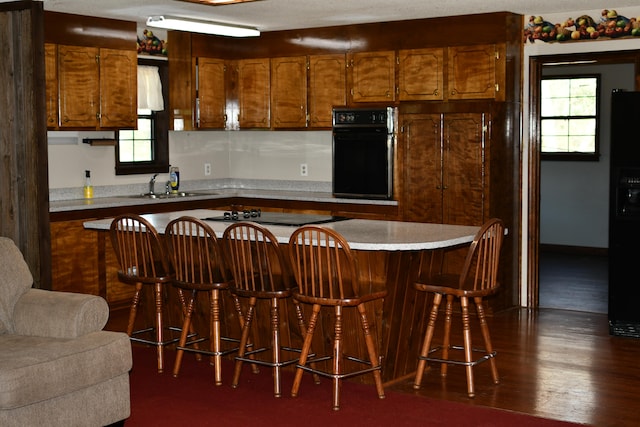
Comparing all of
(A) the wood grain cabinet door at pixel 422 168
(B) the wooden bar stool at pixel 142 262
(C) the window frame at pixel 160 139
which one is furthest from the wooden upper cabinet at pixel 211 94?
(B) the wooden bar stool at pixel 142 262

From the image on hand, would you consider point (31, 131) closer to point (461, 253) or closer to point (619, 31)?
point (461, 253)

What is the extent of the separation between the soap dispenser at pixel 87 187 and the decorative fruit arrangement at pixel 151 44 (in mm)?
1239

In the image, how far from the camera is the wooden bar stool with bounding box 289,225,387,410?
4594 millimetres

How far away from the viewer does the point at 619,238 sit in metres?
6.48

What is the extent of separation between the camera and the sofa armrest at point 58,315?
14.2 feet

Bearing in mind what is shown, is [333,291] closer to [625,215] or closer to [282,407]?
[282,407]

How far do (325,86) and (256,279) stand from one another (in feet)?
11.5

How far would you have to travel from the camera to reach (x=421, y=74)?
752cm

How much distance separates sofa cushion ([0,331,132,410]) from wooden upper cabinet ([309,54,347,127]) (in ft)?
13.7

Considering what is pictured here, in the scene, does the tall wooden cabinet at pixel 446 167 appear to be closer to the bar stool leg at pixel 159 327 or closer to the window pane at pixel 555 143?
the bar stool leg at pixel 159 327

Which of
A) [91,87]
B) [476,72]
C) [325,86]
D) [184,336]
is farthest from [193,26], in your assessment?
[184,336]

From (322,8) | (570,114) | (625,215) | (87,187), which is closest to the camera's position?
(625,215)

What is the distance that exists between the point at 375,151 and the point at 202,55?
1.88m

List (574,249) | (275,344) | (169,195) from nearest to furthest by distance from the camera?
(275,344) < (169,195) < (574,249)
